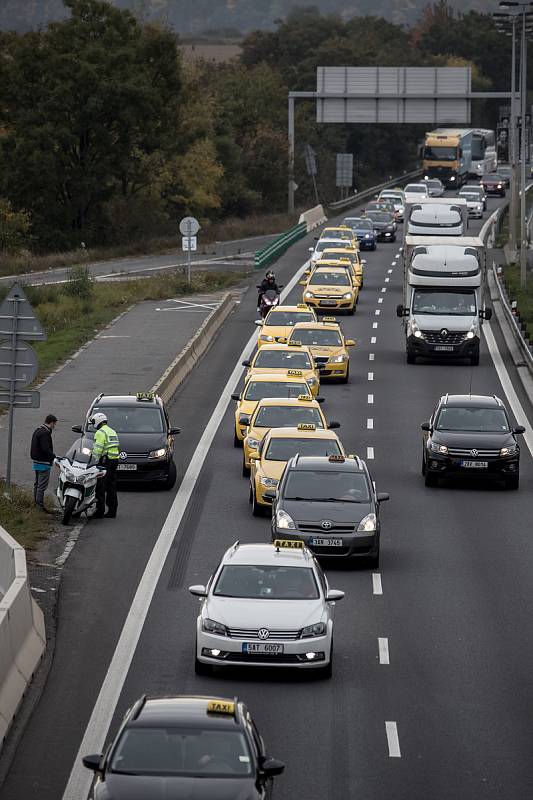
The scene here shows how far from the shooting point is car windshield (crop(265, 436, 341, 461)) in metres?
27.6

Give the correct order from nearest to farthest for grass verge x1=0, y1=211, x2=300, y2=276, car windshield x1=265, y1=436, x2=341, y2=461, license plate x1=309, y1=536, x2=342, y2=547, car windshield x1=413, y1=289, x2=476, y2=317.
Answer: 1. license plate x1=309, y1=536, x2=342, y2=547
2. car windshield x1=265, y1=436, x2=341, y2=461
3. car windshield x1=413, y1=289, x2=476, y2=317
4. grass verge x1=0, y1=211, x2=300, y2=276

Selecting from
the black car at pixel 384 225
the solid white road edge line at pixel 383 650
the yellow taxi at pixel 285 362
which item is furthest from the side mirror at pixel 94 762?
the black car at pixel 384 225

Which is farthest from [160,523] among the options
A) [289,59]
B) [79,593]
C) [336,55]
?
[289,59]

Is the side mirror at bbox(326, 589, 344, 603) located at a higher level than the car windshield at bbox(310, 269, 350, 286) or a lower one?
lower

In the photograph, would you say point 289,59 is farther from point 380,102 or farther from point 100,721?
point 100,721

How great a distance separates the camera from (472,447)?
1172 inches

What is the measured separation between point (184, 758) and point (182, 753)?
5 centimetres

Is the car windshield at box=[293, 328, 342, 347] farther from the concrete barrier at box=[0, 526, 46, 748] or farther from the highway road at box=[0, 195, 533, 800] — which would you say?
the concrete barrier at box=[0, 526, 46, 748]

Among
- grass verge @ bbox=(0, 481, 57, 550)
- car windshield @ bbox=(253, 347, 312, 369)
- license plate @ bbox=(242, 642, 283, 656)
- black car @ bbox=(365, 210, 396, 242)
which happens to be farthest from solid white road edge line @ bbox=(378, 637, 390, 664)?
black car @ bbox=(365, 210, 396, 242)

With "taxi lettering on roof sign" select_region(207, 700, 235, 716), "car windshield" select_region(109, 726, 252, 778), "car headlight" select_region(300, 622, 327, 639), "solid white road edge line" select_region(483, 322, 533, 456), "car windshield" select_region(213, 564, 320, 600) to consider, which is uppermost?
"taxi lettering on roof sign" select_region(207, 700, 235, 716)

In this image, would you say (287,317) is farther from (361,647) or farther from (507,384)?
(361,647)

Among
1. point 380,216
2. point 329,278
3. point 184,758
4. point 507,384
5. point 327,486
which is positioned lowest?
point 507,384

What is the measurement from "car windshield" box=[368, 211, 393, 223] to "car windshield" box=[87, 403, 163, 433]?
58794mm

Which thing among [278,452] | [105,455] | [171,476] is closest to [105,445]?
[105,455]
